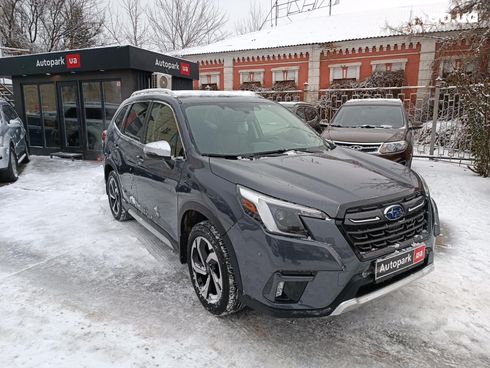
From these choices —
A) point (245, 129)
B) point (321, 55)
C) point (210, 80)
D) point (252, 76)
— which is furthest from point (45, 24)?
point (245, 129)

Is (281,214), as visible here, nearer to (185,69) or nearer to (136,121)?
(136,121)

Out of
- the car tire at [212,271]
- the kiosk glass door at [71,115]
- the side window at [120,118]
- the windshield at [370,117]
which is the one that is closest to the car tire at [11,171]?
the kiosk glass door at [71,115]

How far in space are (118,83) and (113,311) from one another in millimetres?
8127

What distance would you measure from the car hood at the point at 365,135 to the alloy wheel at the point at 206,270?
16.4ft

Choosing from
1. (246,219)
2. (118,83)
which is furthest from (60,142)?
(246,219)

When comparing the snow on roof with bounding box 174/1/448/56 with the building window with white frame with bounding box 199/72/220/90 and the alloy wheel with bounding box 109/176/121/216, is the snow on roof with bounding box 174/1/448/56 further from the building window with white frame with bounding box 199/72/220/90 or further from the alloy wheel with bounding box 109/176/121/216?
the alloy wheel with bounding box 109/176/121/216

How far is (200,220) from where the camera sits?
3230 mm

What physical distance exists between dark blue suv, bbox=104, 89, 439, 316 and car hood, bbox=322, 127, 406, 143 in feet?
11.6

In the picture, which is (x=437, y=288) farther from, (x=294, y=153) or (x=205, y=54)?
(x=205, y=54)

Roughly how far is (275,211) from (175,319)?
129cm

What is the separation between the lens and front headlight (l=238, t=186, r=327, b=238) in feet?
8.02

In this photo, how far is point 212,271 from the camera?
2990mm

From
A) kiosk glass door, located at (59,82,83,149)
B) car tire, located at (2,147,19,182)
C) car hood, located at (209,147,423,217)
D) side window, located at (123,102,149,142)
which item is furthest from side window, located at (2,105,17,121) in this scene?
car hood, located at (209,147,423,217)

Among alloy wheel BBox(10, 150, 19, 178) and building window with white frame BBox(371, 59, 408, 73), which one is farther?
building window with white frame BBox(371, 59, 408, 73)
